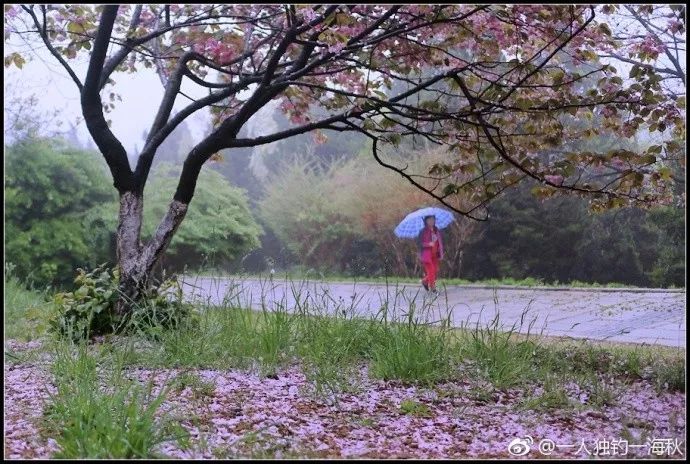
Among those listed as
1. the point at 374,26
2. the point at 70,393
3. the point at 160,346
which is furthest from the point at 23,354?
the point at 374,26

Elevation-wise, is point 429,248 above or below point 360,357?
above

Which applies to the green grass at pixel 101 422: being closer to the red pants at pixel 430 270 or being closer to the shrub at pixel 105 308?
the shrub at pixel 105 308

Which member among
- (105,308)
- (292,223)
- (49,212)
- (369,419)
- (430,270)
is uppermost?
(292,223)

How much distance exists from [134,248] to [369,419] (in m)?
1.91

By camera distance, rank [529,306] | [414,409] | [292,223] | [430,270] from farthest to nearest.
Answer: [292,223], [430,270], [529,306], [414,409]

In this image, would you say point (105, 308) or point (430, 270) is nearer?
point (105, 308)

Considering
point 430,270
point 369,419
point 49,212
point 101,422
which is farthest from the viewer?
point 49,212

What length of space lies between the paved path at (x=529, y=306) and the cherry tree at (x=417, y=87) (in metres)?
0.54

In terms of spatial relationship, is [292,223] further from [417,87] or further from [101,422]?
[101,422]

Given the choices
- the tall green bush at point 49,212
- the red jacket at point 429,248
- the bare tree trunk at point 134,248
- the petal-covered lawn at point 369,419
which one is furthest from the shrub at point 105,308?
the tall green bush at point 49,212

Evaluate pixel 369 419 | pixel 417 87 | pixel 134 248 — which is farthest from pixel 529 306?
pixel 134 248

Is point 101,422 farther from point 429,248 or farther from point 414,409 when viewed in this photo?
point 429,248

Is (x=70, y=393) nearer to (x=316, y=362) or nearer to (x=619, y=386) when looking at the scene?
(x=316, y=362)

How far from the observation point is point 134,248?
348 centimetres
